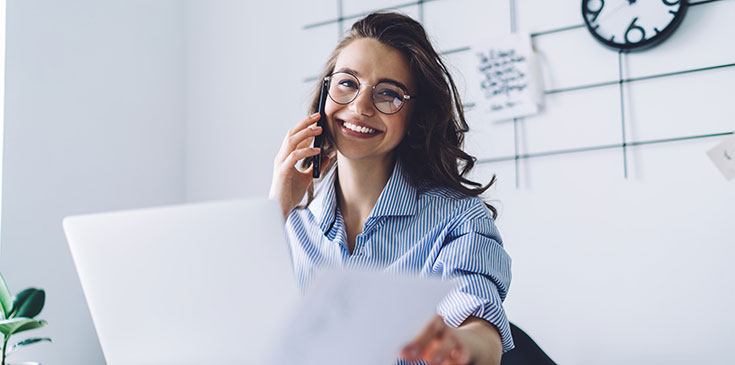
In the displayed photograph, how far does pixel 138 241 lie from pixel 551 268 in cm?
137

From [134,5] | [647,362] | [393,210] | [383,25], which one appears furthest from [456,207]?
[134,5]

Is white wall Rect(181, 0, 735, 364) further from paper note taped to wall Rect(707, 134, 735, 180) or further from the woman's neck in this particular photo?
the woman's neck

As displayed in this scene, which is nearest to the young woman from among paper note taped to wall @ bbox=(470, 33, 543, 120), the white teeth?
the white teeth

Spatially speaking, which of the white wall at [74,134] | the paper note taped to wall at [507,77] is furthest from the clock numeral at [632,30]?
the white wall at [74,134]

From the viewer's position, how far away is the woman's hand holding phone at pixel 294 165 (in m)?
1.33

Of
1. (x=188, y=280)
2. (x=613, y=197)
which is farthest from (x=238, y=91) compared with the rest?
(x=188, y=280)

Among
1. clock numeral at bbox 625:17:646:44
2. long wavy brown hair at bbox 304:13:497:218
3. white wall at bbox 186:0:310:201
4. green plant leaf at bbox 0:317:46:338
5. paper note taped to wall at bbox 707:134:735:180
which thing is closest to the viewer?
long wavy brown hair at bbox 304:13:497:218

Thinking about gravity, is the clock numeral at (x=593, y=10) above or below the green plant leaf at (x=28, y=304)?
above

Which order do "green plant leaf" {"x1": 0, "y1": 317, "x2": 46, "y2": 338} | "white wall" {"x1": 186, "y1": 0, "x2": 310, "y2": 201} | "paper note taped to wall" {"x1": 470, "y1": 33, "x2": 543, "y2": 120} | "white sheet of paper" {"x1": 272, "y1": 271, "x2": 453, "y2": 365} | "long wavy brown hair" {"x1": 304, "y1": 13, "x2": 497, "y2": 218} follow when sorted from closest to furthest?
"white sheet of paper" {"x1": 272, "y1": 271, "x2": 453, "y2": 365} → "long wavy brown hair" {"x1": 304, "y1": 13, "x2": 497, "y2": 218} → "green plant leaf" {"x1": 0, "y1": 317, "x2": 46, "y2": 338} → "paper note taped to wall" {"x1": 470, "y1": 33, "x2": 543, "y2": 120} → "white wall" {"x1": 186, "y1": 0, "x2": 310, "y2": 201}

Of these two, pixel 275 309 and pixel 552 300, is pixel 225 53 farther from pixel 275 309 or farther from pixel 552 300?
pixel 275 309

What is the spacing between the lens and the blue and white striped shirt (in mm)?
1085

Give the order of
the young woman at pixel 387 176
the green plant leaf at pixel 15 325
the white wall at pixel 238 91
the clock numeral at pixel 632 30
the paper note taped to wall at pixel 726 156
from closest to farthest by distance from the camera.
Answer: the young woman at pixel 387 176 → the green plant leaf at pixel 15 325 → the paper note taped to wall at pixel 726 156 → the clock numeral at pixel 632 30 → the white wall at pixel 238 91

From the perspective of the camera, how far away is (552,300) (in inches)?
74.2

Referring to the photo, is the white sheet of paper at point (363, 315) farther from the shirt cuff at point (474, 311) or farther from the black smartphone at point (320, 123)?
the black smartphone at point (320, 123)
